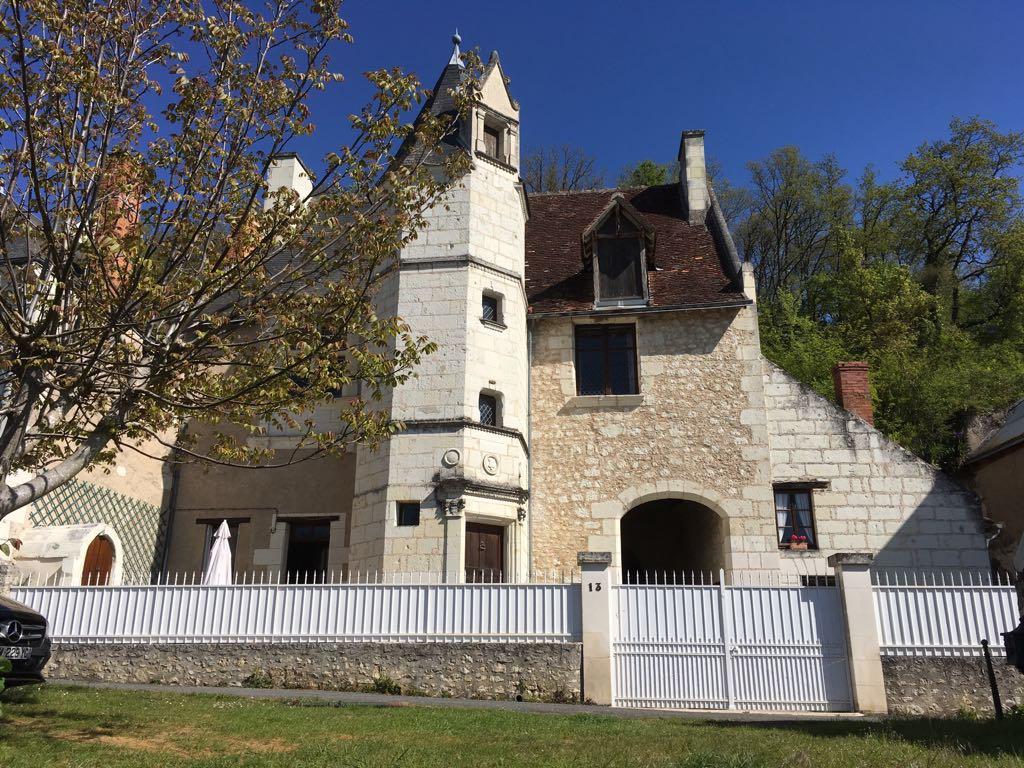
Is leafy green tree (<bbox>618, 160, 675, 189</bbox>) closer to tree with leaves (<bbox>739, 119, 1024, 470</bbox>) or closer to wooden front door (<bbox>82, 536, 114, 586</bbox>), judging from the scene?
tree with leaves (<bbox>739, 119, 1024, 470</bbox>)

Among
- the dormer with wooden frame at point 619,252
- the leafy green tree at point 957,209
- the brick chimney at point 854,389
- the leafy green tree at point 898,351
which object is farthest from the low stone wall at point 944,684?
the leafy green tree at point 957,209

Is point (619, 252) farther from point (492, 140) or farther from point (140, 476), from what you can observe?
point (140, 476)

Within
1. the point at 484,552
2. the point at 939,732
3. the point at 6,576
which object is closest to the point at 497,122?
the point at 484,552

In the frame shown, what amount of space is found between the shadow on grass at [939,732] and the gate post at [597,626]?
1.90m

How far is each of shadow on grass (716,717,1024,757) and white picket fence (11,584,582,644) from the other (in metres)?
2.75

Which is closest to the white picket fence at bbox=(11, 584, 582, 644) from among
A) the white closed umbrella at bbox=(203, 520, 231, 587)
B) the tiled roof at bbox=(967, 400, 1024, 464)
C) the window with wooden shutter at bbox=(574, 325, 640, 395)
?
the white closed umbrella at bbox=(203, 520, 231, 587)

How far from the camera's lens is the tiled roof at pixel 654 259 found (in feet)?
49.3

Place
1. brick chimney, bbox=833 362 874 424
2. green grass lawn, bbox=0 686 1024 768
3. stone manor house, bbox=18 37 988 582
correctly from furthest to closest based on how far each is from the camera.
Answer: brick chimney, bbox=833 362 874 424, stone manor house, bbox=18 37 988 582, green grass lawn, bbox=0 686 1024 768

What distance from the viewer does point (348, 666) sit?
31.6 ft

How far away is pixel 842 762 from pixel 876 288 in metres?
21.4

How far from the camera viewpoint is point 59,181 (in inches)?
266

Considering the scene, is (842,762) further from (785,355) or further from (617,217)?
(785,355)

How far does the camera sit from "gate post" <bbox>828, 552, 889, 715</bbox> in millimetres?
9156

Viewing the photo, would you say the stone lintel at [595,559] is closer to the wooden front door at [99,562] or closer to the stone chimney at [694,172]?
the wooden front door at [99,562]
